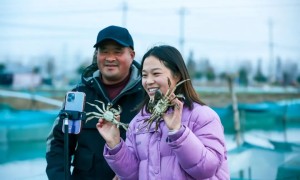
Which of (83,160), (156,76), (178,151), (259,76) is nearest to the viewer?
(178,151)

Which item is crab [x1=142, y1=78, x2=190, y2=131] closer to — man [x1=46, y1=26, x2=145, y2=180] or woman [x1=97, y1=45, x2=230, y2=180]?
woman [x1=97, y1=45, x2=230, y2=180]

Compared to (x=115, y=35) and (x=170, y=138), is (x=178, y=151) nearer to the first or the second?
(x=170, y=138)

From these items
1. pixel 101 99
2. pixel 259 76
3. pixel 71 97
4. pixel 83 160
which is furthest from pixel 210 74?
pixel 71 97

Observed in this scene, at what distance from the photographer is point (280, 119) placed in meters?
9.58

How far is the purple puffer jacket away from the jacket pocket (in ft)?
1.26

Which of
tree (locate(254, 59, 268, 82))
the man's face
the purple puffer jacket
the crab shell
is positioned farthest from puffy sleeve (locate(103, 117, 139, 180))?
tree (locate(254, 59, 268, 82))

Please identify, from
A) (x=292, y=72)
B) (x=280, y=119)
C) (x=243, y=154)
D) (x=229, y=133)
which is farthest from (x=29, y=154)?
(x=292, y=72)

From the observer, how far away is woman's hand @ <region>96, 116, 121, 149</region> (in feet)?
6.15

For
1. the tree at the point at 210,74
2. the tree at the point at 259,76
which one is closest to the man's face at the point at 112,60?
the tree at the point at 210,74

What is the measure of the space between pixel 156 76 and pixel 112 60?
1.95 ft

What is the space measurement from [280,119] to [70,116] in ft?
28.0

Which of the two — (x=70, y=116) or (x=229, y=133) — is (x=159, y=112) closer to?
(x=70, y=116)

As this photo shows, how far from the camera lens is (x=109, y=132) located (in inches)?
74.9

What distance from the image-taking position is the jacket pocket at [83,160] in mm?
2253
